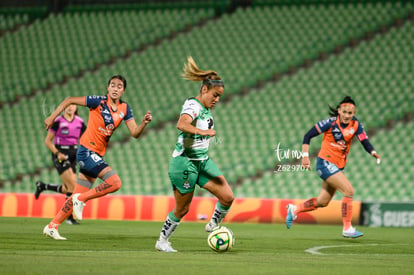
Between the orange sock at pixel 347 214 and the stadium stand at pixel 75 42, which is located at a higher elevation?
the stadium stand at pixel 75 42

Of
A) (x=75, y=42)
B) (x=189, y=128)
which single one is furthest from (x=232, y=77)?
(x=189, y=128)

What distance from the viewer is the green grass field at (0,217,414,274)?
698 centimetres

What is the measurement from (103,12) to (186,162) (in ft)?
70.4

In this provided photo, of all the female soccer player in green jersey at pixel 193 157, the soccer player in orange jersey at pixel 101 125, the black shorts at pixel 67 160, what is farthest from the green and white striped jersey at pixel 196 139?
the black shorts at pixel 67 160

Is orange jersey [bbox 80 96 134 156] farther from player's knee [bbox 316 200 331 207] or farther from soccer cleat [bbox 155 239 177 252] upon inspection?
player's knee [bbox 316 200 331 207]

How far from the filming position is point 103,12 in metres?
29.1

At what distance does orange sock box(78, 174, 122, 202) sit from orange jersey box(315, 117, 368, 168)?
13.2 feet

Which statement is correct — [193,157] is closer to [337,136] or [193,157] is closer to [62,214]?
[62,214]

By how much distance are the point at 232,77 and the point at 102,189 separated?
1481cm

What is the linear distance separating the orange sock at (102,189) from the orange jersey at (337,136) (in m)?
Answer: 4.02

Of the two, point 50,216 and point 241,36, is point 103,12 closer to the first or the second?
point 241,36

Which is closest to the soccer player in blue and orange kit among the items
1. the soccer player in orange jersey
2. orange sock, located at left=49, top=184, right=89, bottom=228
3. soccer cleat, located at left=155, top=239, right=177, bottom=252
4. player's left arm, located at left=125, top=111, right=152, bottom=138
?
player's left arm, located at left=125, top=111, right=152, bottom=138

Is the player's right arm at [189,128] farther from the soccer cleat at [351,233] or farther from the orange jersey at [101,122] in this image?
the soccer cleat at [351,233]

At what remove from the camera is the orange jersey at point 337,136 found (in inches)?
486
